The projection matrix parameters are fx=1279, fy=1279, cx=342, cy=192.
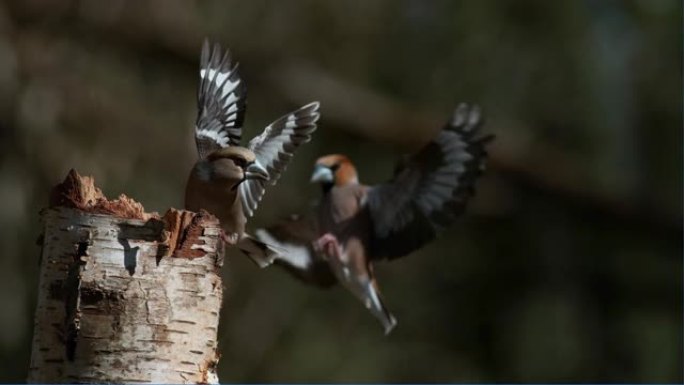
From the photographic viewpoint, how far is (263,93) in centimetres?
777

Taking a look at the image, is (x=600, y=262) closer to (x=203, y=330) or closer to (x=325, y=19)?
(x=325, y=19)

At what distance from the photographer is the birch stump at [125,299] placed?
260 centimetres

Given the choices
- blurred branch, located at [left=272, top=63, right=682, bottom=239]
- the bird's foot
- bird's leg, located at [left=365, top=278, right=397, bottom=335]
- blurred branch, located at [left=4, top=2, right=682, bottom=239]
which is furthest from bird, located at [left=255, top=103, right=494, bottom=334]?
blurred branch, located at [left=272, top=63, right=682, bottom=239]

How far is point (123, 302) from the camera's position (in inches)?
103

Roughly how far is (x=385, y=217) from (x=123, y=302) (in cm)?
258

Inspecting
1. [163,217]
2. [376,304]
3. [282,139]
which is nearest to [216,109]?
[282,139]

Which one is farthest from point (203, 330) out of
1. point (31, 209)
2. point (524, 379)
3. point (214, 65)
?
point (524, 379)

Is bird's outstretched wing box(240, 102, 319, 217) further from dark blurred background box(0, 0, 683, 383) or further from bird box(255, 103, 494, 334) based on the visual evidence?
dark blurred background box(0, 0, 683, 383)

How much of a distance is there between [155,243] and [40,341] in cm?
32

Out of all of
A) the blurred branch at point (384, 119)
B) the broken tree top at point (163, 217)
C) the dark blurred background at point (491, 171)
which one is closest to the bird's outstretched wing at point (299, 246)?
the dark blurred background at point (491, 171)

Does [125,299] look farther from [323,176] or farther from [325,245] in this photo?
[323,176]

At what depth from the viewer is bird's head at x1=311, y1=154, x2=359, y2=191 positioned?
209 inches

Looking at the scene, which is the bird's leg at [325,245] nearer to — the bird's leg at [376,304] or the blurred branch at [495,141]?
the bird's leg at [376,304]

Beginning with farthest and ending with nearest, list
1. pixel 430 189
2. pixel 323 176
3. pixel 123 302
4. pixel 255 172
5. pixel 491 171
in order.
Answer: pixel 491 171 → pixel 323 176 → pixel 430 189 → pixel 255 172 → pixel 123 302
